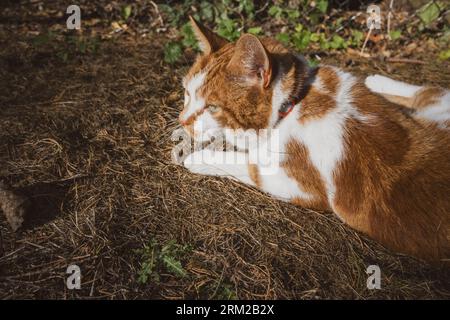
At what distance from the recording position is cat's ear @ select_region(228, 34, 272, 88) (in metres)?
2.18

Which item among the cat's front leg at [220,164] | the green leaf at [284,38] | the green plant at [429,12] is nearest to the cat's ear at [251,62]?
the cat's front leg at [220,164]

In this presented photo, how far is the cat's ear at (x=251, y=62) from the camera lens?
7.16 feet

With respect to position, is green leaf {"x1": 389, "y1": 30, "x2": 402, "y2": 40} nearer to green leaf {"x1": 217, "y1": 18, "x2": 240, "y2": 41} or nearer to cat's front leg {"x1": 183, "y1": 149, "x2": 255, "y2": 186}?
green leaf {"x1": 217, "y1": 18, "x2": 240, "y2": 41}

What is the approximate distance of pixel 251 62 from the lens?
2285 mm

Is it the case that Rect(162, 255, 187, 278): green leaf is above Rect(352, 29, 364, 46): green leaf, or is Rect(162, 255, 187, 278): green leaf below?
below

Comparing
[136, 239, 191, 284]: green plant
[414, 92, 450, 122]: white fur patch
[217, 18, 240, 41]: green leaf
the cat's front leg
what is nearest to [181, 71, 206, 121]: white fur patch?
the cat's front leg

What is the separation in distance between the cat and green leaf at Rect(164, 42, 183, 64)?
125 cm

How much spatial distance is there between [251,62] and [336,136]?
679 mm

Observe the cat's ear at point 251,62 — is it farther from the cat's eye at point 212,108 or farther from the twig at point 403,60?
the twig at point 403,60

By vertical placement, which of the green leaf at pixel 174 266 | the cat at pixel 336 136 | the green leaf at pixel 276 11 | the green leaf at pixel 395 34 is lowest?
the green leaf at pixel 174 266

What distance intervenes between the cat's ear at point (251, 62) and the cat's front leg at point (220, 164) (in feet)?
2.19

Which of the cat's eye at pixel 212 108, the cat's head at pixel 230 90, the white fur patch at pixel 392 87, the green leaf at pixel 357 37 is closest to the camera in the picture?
the cat's head at pixel 230 90
